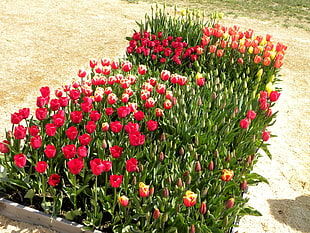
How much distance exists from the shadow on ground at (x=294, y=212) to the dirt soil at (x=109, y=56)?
11 millimetres

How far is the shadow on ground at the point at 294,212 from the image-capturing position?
12.4ft

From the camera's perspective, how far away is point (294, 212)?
155 inches

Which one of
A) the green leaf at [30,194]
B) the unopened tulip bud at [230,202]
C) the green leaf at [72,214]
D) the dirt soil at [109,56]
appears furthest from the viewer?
the dirt soil at [109,56]

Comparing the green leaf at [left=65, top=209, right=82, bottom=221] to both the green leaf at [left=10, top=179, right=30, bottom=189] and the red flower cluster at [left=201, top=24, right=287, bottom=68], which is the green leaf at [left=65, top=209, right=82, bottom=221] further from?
the red flower cluster at [left=201, top=24, right=287, bottom=68]

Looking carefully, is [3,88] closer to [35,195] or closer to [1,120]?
[1,120]

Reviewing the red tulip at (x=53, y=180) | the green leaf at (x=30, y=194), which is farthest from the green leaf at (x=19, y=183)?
the red tulip at (x=53, y=180)

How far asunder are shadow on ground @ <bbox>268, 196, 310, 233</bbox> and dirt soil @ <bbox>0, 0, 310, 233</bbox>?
11mm

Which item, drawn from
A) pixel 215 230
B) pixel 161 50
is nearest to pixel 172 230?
pixel 215 230

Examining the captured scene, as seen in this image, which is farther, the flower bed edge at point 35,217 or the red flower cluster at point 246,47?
the red flower cluster at point 246,47

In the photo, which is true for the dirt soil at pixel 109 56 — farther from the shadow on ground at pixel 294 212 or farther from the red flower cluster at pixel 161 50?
the red flower cluster at pixel 161 50

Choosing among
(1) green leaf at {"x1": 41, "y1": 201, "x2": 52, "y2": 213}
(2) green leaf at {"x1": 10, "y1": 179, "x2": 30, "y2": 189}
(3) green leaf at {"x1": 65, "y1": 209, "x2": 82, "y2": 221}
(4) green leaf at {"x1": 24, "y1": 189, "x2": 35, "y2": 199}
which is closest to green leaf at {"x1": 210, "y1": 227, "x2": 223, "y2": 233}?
(3) green leaf at {"x1": 65, "y1": 209, "x2": 82, "y2": 221}

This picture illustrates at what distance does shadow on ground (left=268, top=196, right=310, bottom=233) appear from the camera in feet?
12.4

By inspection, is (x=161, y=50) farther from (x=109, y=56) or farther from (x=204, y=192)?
(x=204, y=192)

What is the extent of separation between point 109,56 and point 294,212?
5205 mm
